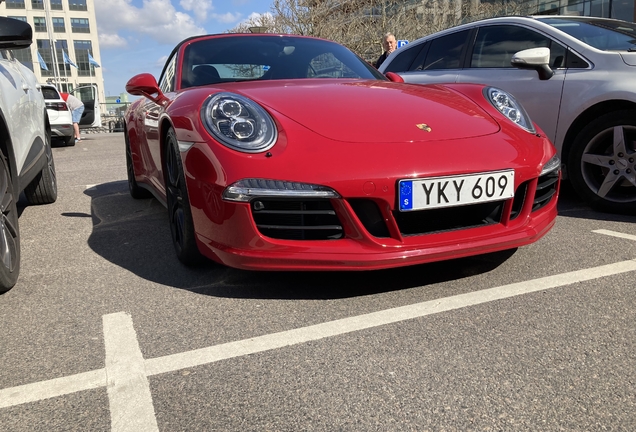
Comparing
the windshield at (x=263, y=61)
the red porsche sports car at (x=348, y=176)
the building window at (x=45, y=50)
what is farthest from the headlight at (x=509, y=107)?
the building window at (x=45, y=50)

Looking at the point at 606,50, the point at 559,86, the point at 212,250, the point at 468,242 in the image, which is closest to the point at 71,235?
the point at 212,250

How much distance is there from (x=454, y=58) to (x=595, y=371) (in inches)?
150

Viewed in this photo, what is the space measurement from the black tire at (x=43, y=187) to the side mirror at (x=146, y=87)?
168cm

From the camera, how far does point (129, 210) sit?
Answer: 4.47m

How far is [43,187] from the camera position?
183 inches

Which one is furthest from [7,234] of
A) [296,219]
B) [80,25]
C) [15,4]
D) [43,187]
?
[80,25]

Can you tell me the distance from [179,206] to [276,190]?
32.2 inches

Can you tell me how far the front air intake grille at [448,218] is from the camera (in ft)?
7.75

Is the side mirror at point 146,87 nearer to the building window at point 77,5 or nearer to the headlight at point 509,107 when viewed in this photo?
the headlight at point 509,107

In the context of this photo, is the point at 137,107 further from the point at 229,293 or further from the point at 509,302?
the point at 509,302

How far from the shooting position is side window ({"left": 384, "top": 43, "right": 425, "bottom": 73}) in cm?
560

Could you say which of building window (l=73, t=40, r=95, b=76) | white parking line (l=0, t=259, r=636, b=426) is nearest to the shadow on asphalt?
white parking line (l=0, t=259, r=636, b=426)

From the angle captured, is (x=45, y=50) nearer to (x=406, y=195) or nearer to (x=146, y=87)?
(x=146, y=87)

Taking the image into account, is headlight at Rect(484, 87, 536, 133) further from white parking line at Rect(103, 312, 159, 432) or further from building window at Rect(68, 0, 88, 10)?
building window at Rect(68, 0, 88, 10)
